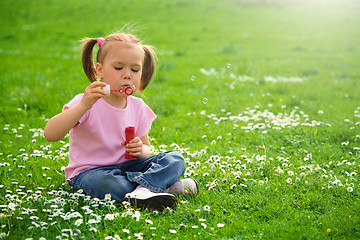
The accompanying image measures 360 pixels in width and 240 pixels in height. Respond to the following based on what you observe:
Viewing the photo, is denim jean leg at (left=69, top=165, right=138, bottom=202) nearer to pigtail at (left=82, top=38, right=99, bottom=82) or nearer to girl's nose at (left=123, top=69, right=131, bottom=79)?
girl's nose at (left=123, top=69, right=131, bottom=79)

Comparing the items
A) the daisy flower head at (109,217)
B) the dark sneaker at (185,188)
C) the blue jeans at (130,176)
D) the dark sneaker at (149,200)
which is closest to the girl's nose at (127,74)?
the blue jeans at (130,176)

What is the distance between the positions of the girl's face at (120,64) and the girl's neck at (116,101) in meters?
0.22

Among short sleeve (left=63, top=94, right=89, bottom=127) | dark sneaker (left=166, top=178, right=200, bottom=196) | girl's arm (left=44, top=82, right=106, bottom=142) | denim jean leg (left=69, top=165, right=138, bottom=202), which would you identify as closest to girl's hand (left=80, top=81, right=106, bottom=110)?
girl's arm (left=44, top=82, right=106, bottom=142)

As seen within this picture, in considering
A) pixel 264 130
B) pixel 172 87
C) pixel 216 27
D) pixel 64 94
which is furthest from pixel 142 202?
pixel 216 27

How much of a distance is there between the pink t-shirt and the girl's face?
310mm

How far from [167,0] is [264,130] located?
2966 centimetres

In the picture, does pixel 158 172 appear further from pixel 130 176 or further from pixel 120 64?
pixel 120 64

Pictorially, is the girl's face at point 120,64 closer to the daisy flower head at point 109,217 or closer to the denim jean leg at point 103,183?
the denim jean leg at point 103,183

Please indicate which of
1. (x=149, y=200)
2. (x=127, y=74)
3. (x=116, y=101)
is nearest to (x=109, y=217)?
(x=149, y=200)

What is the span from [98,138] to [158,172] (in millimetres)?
756

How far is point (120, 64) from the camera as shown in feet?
13.5

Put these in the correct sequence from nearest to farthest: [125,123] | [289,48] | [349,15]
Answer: [125,123], [289,48], [349,15]

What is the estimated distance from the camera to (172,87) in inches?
387

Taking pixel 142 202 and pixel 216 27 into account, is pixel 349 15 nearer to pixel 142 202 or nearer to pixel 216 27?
pixel 216 27
